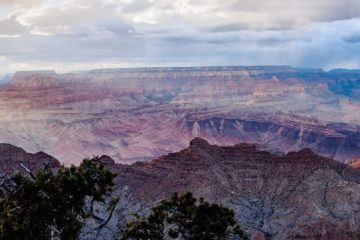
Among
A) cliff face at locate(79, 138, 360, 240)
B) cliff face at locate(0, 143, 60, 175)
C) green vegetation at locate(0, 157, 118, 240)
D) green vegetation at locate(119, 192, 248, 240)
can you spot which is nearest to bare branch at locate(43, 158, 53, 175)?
green vegetation at locate(0, 157, 118, 240)

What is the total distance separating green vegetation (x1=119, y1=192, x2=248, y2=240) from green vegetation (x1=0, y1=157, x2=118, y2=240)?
113 inches

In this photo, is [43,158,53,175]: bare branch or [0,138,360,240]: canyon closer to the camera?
[43,158,53,175]: bare branch

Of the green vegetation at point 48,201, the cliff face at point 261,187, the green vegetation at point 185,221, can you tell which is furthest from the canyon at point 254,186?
the green vegetation at point 48,201

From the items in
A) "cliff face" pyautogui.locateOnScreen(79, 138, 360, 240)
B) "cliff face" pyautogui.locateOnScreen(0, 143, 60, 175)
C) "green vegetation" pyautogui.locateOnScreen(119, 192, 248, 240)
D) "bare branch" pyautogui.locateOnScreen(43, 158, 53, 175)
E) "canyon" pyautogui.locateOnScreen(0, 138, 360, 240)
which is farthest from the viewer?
"cliff face" pyautogui.locateOnScreen(0, 143, 60, 175)

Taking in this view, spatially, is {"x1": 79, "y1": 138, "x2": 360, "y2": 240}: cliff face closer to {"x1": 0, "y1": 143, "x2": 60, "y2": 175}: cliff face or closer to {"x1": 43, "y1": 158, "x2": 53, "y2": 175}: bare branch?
{"x1": 0, "y1": 143, "x2": 60, "y2": 175}: cliff face

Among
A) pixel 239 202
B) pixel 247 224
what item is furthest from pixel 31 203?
pixel 239 202

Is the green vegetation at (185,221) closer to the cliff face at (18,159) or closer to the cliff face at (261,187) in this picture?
the cliff face at (261,187)

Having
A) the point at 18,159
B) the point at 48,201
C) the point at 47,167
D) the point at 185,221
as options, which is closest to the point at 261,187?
the point at 18,159

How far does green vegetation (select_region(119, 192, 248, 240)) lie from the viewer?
29.5m

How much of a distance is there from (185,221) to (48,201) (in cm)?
717

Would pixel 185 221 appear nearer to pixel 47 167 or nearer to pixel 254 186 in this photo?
pixel 47 167

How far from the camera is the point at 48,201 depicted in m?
26.5

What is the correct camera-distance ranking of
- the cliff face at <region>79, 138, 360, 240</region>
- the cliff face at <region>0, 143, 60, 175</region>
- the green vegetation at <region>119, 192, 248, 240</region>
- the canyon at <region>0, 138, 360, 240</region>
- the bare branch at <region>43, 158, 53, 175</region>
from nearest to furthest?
the bare branch at <region>43, 158, 53, 175</region>
the green vegetation at <region>119, 192, 248, 240</region>
the canyon at <region>0, 138, 360, 240</region>
the cliff face at <region>79, 138, 360, 240</region>
the cliff face at <region>0, 143, 60, 175</region>

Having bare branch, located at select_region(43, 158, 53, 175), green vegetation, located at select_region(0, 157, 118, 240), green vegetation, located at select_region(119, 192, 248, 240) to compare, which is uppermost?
bare branch, located at select_region(43, 158, 53, 175)
